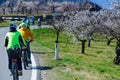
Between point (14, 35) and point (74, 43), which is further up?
point (14, 35)

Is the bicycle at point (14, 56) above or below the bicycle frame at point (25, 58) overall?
above

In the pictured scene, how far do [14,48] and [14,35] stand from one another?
414mm

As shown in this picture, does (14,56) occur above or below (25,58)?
above

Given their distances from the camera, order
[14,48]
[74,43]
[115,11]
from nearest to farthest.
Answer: [14,48], [115,11], [74,43]

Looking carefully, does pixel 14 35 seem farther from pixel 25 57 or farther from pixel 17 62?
pixel 25 57

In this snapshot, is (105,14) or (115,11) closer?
(115,11)

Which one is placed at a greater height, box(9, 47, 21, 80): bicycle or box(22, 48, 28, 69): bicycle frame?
box(9, 47, 21, 80): bicycle

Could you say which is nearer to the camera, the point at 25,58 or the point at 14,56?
the point at 14,56

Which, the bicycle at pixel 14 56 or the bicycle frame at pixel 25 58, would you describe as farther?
the bicycle frame at pixel 25 58

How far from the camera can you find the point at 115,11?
22.5m

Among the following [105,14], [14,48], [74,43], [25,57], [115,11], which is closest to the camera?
[14,48]

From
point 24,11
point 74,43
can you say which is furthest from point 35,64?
point 24,11

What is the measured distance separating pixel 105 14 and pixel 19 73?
15.7m

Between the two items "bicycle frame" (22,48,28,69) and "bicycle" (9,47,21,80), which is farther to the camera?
"bicycle frame" (22,48,28,69)
